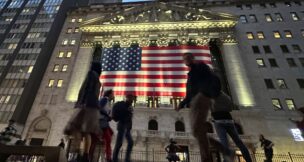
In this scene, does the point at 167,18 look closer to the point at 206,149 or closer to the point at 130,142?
the point at 130,142

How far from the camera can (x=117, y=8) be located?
142ft

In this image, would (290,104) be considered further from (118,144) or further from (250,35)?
(118,144)

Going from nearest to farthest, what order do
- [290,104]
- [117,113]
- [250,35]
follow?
[117,113]
[290,104]
[250,35]

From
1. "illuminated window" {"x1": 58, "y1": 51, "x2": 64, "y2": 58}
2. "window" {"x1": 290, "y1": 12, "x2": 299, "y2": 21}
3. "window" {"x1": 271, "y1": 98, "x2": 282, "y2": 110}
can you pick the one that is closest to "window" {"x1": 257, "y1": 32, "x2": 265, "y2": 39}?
"window" {"x1": 290, "y1": 12, "x2": 299, "y2": 21}

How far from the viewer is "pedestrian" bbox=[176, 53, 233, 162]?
12.9ft

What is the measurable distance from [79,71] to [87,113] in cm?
2933

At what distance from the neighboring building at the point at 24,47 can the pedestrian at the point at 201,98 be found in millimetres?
31604

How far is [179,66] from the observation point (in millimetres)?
27703

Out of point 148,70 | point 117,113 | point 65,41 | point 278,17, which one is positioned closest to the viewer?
point 117,113

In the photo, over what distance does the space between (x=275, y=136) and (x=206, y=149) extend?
82.3ft

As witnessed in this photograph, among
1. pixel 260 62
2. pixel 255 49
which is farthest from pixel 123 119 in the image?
pixel 255 49

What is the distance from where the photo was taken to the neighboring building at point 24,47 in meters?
31.5

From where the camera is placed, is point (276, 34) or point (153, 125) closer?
point (153, 125)

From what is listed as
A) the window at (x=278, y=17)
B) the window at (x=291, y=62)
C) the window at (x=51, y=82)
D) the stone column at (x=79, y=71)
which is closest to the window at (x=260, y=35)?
the window at (x=278, y=17)
